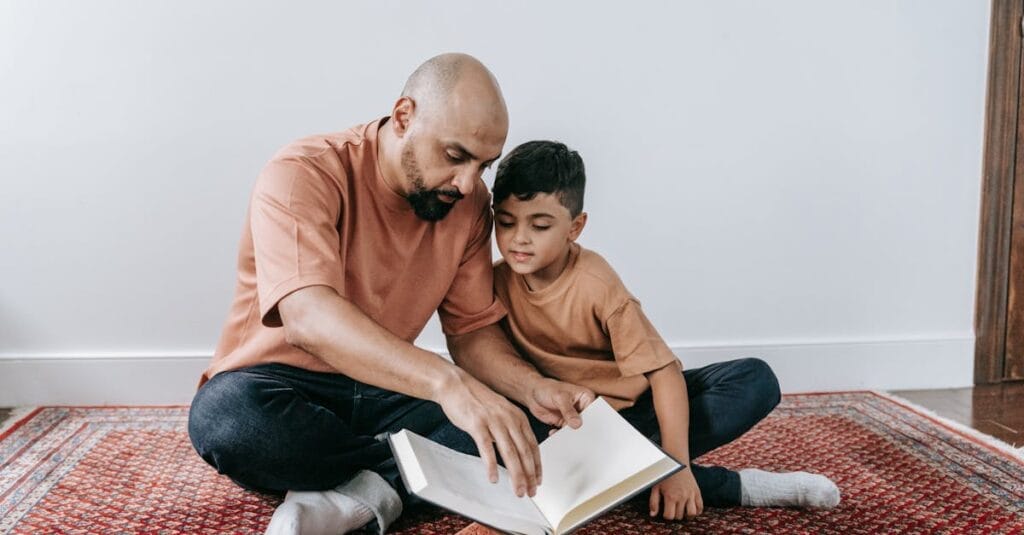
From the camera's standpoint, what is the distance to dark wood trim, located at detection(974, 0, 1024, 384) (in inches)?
85.2

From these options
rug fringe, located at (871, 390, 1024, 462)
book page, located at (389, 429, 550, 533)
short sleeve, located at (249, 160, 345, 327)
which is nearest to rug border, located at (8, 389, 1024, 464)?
rug fringe, located at (871, 390, 1024, 462)

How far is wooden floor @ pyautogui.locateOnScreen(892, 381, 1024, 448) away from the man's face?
132cm

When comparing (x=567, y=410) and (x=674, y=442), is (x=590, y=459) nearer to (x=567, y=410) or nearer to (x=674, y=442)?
(x=567, y=410)

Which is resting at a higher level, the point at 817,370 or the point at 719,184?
the point at 719,184

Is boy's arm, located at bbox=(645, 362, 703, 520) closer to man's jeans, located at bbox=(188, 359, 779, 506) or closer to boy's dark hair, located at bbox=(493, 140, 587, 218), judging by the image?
man's jeans, located at bbox=(188, 359, 779, 506)

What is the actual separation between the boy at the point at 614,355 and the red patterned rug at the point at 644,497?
0.17 feet

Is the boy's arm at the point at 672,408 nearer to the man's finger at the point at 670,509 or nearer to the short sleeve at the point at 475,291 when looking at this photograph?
the man's finger at the point at 670,509

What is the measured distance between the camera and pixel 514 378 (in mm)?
1340

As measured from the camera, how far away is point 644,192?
2.13 meters

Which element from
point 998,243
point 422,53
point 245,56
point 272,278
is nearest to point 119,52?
point 245,56

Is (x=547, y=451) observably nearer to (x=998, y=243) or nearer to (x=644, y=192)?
(x=644, y=192)

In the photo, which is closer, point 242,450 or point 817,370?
point 242,450

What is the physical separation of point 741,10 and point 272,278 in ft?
4.94

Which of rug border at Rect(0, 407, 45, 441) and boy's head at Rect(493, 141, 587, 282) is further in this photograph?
rug border at Rect(0, 407, 45, 441)
